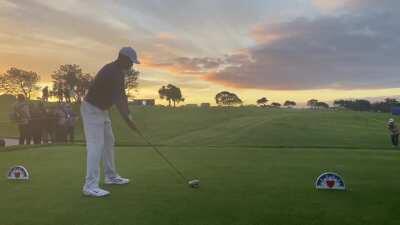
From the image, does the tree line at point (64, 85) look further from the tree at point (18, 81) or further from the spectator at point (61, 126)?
the spectator at point (61, 126)

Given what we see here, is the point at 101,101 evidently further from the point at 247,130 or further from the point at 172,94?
the point at 172,94

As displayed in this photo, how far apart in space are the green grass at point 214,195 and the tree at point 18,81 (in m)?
100

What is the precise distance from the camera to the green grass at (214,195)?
7.02 meters

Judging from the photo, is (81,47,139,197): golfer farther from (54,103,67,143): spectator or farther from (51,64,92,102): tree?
(51,64,92,102): tree

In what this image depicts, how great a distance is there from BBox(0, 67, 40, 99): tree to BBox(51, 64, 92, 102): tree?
8110 mm

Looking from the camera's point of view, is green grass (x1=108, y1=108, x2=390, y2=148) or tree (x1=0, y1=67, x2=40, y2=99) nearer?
green grass (x1=108, y1=108, x2=390, y2=148)

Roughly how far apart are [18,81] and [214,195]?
10851cm

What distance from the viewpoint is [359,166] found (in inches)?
510

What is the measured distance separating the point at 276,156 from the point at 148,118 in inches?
2186

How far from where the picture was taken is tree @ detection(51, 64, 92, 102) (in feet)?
327

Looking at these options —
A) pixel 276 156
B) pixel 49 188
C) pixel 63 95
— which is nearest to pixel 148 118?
pixel 63 95

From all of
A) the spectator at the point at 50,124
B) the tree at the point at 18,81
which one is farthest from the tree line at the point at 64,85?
the spectator at the point at 50,124

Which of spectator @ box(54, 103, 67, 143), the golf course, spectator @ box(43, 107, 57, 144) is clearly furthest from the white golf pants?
spectator @ box(43, 107, 57, 144)

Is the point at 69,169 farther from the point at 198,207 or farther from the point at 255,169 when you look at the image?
the point at 198,207
